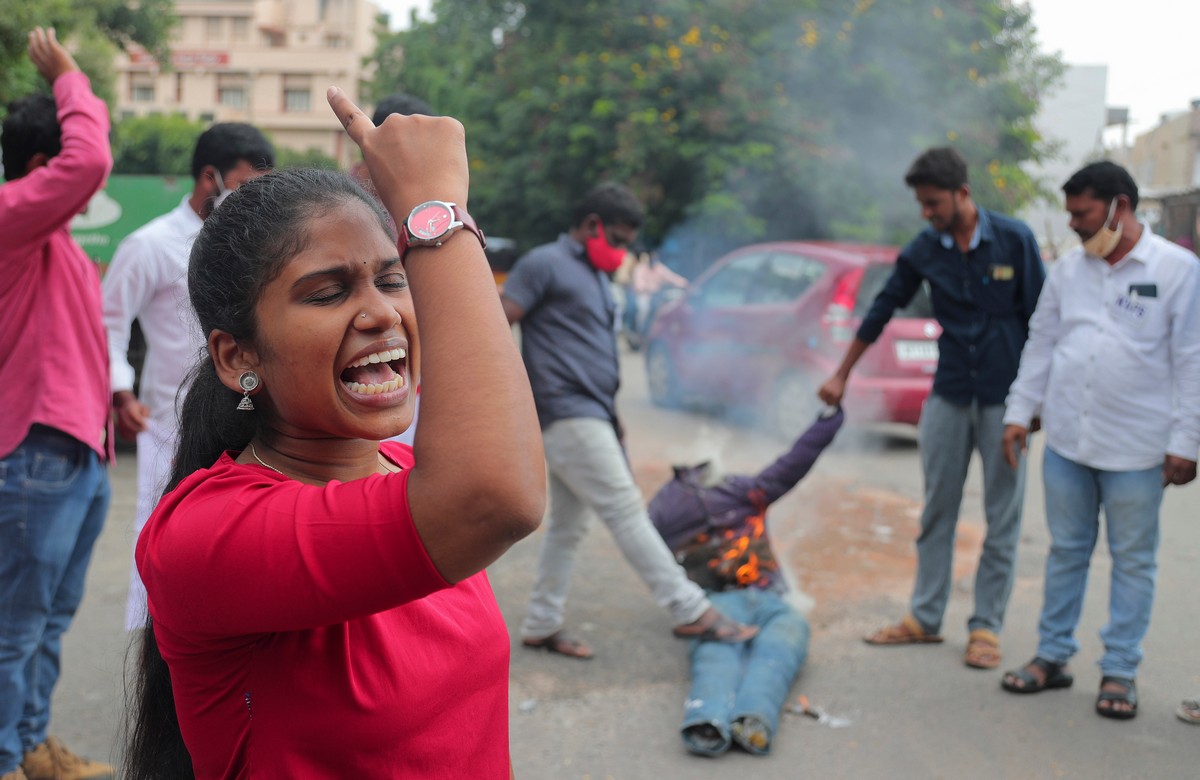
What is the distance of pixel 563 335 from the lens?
15.7ft

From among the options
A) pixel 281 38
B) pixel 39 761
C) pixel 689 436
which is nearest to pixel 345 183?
pixel 39 761

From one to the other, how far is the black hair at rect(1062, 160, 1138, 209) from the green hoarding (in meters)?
6.91

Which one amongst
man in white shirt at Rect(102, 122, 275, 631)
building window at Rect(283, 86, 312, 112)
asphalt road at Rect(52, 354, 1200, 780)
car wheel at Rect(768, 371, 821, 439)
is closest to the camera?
man in white shirt at Rect(102, 122, 275, 631)

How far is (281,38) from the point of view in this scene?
66.6 metres

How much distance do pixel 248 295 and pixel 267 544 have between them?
0.37 meters

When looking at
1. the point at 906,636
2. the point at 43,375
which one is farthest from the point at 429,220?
the point at 906,636

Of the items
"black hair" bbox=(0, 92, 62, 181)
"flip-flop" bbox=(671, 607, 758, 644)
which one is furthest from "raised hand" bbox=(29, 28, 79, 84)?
"flip-flop" bbox=(671, 607, 758, 644)

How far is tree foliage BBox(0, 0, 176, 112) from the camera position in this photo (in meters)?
8.69

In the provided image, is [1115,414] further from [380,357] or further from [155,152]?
[155,152]

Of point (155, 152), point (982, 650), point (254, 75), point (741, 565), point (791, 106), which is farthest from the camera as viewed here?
point (254, 75)

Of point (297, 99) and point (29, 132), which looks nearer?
point (29, 132)

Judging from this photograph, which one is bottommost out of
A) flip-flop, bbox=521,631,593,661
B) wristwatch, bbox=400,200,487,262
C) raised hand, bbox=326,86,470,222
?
flip-flop, bbox=521,631,593,661

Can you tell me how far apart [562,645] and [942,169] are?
105 inches

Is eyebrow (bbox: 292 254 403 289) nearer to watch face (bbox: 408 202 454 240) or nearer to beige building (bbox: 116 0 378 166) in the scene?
watch face (bbox: 408 202 454 240)
